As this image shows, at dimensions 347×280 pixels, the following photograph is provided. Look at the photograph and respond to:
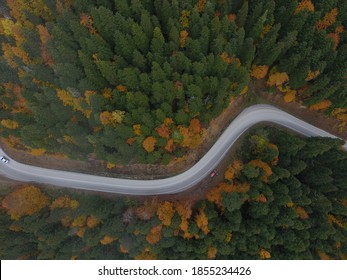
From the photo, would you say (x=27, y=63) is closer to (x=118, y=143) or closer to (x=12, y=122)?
(x=12, y=122)

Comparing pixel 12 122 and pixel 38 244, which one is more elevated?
pixel 12 122

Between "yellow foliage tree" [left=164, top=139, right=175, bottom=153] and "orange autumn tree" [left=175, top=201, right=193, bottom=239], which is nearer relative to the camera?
"yellow foliage tree" [left=164, top=139, right=175, bottom=153]

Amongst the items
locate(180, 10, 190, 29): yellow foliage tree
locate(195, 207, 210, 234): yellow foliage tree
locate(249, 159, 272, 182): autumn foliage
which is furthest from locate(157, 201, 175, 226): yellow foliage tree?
locate(180, 10, 190, 29): yellow foliage tree

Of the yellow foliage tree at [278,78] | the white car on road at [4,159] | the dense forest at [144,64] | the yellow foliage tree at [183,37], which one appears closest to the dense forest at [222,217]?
the white car on road at [4,159]

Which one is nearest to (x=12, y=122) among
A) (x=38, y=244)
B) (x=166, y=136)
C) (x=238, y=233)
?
(x=38, y=244)

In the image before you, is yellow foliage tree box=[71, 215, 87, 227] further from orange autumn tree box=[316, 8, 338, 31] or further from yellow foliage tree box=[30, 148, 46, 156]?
orange autumn tree box=[316, 8, 338, 31]

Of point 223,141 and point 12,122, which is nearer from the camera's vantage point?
point 12,122

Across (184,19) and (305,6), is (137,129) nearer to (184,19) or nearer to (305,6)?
(184,19)
